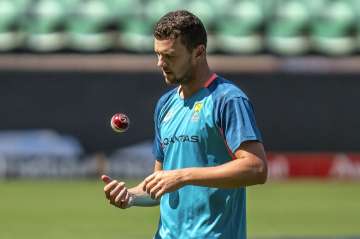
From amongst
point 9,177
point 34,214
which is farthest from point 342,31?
point 34,214

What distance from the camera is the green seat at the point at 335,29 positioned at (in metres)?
20.8

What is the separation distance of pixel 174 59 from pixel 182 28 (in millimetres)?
151

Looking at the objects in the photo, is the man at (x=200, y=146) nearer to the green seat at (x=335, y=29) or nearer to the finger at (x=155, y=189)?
the finger at (x=155, y=189)

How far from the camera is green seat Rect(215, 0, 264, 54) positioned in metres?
20.6

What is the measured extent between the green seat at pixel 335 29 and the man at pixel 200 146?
15857 millimetres

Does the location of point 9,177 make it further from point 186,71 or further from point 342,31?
point 186,71

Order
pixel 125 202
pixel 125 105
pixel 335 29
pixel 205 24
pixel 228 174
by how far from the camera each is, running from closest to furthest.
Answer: pixel 228 174 → pixel 125 202 → pixel 125 105 → pixel 205 24 → pixel 335 29

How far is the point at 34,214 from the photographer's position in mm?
14242

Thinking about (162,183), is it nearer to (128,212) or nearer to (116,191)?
(116,191)

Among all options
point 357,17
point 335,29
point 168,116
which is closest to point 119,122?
point 168,116

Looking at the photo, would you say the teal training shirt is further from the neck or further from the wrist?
the wrist

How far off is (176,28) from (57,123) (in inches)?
522

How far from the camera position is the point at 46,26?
20.4 metres

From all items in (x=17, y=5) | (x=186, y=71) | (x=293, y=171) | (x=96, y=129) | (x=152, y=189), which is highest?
(x=186, y=71)
